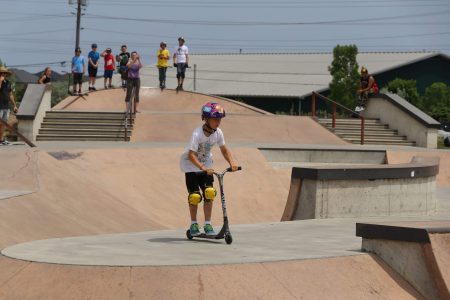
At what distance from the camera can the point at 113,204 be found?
17359 mm

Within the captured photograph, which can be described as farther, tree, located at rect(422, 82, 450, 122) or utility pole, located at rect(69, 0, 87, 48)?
tree, located at rect(422, 82, 450, 122)

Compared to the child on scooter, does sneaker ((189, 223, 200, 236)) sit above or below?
below

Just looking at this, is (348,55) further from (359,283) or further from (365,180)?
(359,283)

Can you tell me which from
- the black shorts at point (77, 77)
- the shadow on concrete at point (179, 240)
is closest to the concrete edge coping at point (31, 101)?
the black shorts at point (77, 77)

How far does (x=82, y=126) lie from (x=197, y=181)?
17.1 metres

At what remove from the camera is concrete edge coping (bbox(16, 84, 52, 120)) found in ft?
84.5

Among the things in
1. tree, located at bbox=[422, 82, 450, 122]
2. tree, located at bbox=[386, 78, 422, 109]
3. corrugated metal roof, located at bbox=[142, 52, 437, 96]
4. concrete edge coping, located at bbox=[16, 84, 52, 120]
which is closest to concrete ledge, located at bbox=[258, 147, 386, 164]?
concrete edge coping, located at bbox=[16, 84, 52, 120]

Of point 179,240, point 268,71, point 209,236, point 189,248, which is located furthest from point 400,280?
point 268,71

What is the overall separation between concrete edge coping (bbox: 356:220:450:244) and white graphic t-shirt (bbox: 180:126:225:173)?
182cm

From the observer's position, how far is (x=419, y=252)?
366 inches

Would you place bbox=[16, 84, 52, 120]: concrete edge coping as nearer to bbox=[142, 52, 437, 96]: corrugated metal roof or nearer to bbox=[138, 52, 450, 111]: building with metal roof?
bbox=[138, 52, 450, 111]: building with metal roof

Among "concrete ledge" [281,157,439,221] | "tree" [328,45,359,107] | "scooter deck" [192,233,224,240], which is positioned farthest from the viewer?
"tree" [328,45,359,107]

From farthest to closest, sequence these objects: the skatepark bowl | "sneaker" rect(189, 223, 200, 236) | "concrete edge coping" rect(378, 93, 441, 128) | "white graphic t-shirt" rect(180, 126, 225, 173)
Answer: "concrete edge coping" rect(378, 93, 441, 128) < "sneaker" rect(189, 223, 200, 236) < "white graphic t-shirt" rect(180, 126, 225, 173) < the skatepark bowl

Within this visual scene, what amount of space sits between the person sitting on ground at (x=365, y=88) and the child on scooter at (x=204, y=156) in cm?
2160
